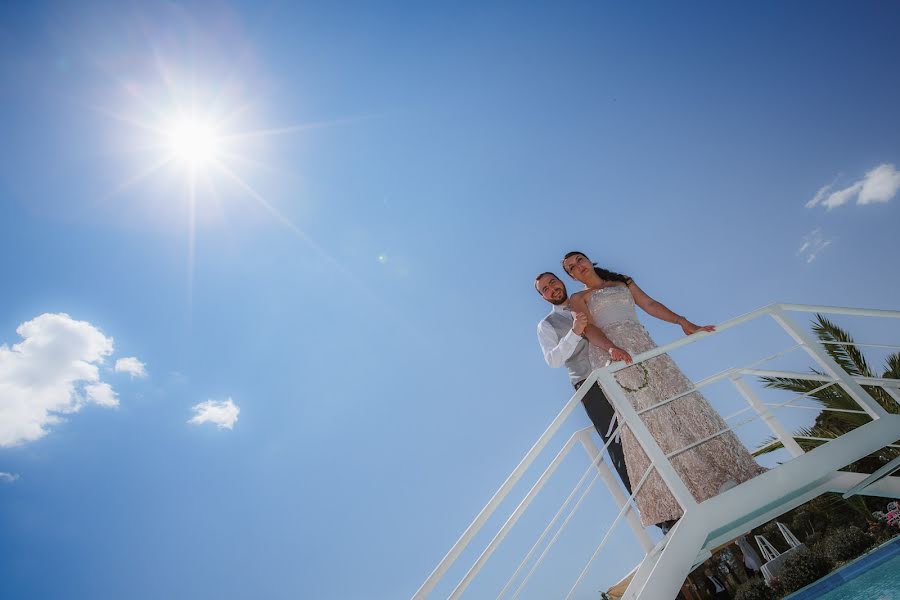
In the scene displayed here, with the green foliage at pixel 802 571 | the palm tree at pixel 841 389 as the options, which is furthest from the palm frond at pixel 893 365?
the green foliage at pixel 802 571

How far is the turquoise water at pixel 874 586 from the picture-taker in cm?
468

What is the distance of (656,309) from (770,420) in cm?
125

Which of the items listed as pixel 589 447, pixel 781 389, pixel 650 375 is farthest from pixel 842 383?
pixel 781 389

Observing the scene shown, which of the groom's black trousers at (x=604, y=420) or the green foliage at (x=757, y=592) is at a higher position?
the groom's black trousers at (x=604, y=420)

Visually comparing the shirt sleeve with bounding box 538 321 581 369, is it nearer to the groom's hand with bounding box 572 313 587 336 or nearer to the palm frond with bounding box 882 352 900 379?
the groom's hand with bounding box 572 313 587 336

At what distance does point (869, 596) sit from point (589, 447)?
4.97 meters

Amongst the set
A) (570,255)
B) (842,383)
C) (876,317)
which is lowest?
(842,383)

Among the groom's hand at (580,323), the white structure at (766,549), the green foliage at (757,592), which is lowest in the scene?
the green foliage at (757,592)

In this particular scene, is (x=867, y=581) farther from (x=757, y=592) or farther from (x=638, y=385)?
(x=638, y=385)

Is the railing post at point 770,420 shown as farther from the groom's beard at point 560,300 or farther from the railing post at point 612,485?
the groom's beard at point 560,300

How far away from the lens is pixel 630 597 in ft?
6.82

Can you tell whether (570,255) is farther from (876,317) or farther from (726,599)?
(726,599)

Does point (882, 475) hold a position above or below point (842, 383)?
below

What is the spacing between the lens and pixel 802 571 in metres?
9.05
